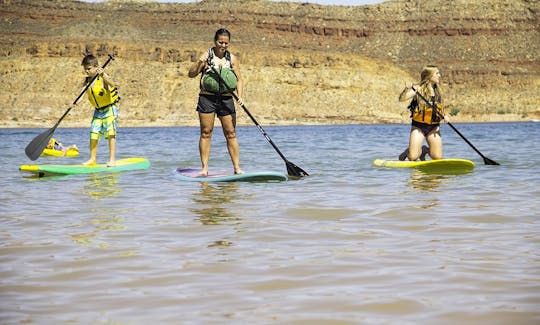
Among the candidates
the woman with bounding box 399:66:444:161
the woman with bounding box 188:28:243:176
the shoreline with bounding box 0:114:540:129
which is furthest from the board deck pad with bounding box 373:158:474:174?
the shoreline with bounding box 0:114:540:129

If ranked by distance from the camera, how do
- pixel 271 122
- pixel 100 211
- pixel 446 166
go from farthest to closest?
pixel 271 122
pixel 446 166
pixel 100 211

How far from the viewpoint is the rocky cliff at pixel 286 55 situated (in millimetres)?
77938

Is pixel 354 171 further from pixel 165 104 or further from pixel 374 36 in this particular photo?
pixel 374 36

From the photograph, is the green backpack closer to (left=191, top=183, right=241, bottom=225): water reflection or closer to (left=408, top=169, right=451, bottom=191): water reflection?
(left=191, top=183, right=241, bottom=225): water reflection

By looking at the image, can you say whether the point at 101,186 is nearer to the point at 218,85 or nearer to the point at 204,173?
the point at 204,173

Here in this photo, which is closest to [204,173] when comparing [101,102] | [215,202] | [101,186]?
[101,186]

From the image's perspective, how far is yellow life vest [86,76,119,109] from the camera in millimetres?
12570

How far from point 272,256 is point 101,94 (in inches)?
311

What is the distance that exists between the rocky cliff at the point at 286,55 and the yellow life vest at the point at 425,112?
5904cm

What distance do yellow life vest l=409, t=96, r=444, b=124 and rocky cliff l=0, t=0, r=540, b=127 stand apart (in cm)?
5904

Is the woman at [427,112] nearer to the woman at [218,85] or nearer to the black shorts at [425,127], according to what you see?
the black shorts at [425,127]

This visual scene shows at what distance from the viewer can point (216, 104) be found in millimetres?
10781

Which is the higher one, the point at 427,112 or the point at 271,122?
the point at 427,112

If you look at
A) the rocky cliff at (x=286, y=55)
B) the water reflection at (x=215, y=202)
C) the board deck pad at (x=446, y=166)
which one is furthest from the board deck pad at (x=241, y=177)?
the rocky cliff at (x=286, y=55)
